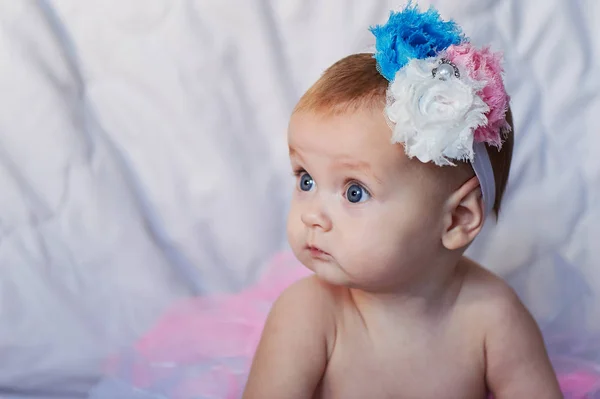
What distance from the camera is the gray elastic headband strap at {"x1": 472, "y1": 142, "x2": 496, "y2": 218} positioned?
951 mm

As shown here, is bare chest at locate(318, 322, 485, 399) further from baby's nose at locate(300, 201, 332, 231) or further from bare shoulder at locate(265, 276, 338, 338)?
baby's nose at locate(300, 201, 332, 231)

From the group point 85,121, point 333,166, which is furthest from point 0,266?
point 333,166

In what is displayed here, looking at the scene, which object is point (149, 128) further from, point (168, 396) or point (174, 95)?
point (168, 396)

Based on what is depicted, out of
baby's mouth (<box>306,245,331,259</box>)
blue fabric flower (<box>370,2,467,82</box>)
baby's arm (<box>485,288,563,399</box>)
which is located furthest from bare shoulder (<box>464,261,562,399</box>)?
blue fabric flower (<box>370,2,467,82</box>)

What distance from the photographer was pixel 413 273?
3.31 ft

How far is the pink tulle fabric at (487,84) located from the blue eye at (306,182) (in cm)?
19

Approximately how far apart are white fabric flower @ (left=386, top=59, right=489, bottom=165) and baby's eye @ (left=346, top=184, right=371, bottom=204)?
7 centimetres

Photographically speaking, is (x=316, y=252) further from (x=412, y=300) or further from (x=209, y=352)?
(x=209, y=352)

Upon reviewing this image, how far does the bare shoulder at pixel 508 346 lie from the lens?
110cm

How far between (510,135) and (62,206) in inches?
30.4

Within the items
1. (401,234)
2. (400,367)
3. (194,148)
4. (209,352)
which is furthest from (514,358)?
(194,148)

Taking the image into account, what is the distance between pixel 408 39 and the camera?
924 millimetres

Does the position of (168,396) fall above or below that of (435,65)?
below

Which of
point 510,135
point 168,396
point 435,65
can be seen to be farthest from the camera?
point 168,396
